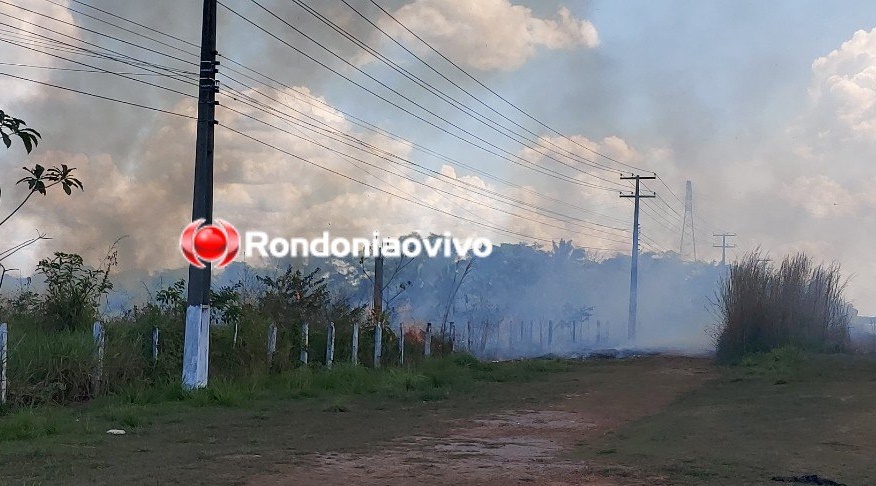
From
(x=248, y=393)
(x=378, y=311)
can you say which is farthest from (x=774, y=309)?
(x=248, y=393)

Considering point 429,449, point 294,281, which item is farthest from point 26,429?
point 294,281

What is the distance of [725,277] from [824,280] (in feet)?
8.28

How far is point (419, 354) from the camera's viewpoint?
24016mm

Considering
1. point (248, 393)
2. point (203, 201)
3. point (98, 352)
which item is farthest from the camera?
point (203, 201)

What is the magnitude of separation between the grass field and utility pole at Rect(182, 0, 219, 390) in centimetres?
82

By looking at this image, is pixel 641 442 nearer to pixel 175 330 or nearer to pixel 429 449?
pixel 429 449

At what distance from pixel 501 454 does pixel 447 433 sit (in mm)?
1652

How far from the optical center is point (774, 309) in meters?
23.1

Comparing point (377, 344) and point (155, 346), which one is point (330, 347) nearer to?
point (377, 344)

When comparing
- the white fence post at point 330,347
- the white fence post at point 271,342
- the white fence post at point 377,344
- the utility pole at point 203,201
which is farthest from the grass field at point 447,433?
the white fence post at point 377,344

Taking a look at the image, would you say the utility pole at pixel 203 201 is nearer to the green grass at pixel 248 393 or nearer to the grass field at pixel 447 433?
the green grass at pixel 248 393

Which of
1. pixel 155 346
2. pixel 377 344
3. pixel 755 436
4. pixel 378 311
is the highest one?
pixel 378 311

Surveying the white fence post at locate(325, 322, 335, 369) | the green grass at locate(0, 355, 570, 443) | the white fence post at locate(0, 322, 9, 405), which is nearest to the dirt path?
the green grass at locate(0, 355, 570, 443)

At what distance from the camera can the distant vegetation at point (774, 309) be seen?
23.1m
